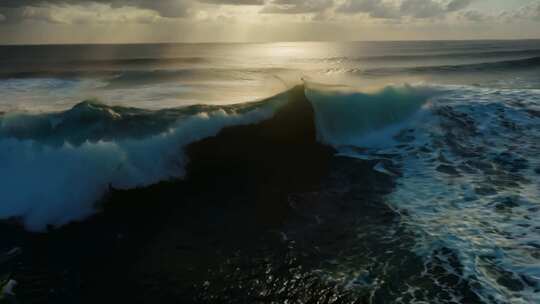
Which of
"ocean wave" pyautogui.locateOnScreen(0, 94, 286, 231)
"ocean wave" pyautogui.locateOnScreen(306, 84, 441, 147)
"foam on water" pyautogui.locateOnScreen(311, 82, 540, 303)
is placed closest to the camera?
"foam on water" pyautogui.locateOnScreen(311, 82, 540, 303)

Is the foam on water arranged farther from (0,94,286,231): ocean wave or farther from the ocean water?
(0,94,286,231): ocean wave

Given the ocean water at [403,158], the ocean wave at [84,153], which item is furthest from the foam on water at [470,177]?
the ocean wave at [84,153]

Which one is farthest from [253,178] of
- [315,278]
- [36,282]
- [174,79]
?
[174,79]

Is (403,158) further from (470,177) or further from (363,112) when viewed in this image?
(363,112)

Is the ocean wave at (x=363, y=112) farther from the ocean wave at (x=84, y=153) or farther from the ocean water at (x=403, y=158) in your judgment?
the ocean wave at (x=84, y=153)

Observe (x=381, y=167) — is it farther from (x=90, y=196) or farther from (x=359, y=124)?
(x=90, y=196)

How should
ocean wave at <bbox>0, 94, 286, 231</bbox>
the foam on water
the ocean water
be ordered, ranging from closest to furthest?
the foam on water → the ocean water → ocean wave at <bbox>0, 94, 286, 231</bbox>

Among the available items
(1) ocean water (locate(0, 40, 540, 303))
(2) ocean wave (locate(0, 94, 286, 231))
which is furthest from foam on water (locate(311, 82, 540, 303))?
(2) ocean wave (locate(0, 94, 286, 231))

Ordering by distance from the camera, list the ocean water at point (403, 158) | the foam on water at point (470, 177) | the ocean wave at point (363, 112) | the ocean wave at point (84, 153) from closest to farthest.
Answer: the foam on water at point (470, 177)
the ocean water at point (403, 158)
the ocean wave at point (84, 153)
the ocean wave at point (363, 112)

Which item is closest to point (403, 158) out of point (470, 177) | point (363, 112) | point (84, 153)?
point (470, 177)
